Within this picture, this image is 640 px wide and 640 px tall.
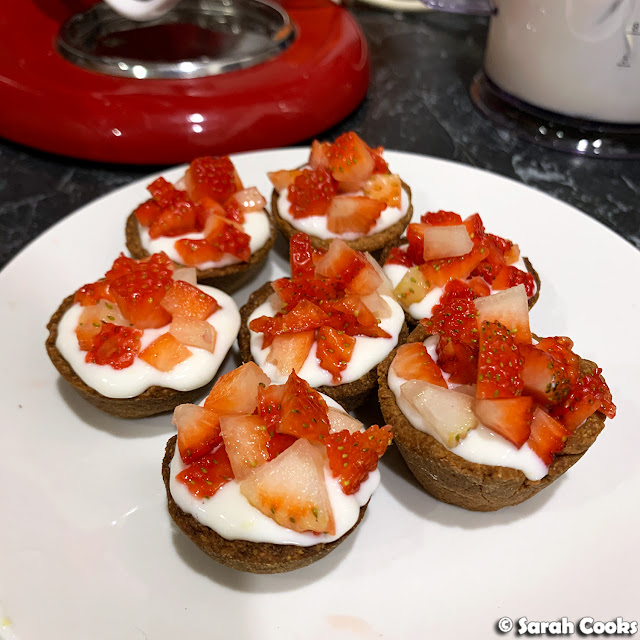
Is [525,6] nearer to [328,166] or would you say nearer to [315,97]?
[315,97]

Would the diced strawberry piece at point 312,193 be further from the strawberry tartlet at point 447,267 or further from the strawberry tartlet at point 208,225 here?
the strawberry tartlet at point 447,267

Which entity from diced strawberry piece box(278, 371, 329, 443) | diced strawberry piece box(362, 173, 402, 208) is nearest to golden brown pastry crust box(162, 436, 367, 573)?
diced strawberry piece box(278, 371, 329, 443)

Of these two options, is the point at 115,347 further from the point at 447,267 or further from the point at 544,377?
the point at 544,377

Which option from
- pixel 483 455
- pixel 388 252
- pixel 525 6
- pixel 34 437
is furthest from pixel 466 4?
pixel 34 437

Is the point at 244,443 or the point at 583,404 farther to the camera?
the point at 583,404

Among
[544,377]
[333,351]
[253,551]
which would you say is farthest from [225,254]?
[544,377]

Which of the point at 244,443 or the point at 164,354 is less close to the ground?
the point at 244,443

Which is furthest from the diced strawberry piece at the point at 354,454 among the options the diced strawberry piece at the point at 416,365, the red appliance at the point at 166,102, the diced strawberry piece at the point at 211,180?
the red appliance at the point at 166,102

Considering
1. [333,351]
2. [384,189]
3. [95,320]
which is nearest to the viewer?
[333,351]
